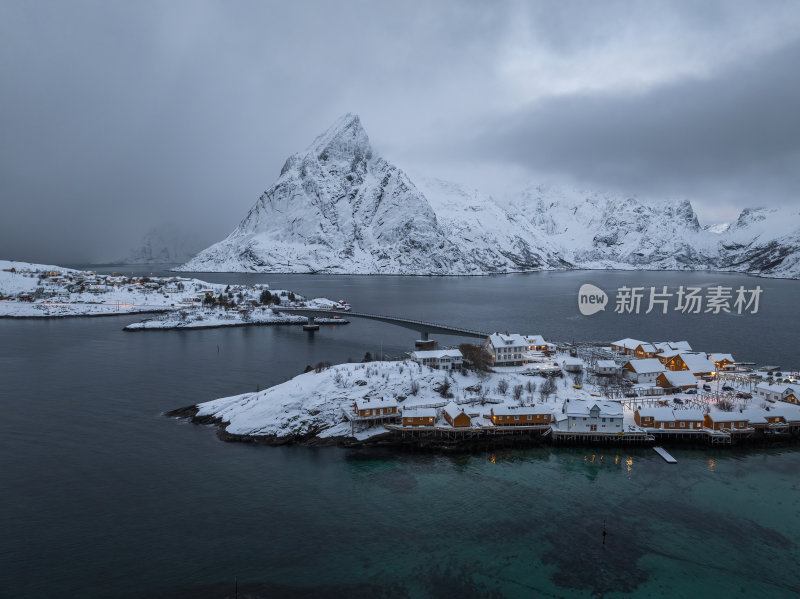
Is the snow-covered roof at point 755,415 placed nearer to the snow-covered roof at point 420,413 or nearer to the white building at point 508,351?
the white building at point 508,351

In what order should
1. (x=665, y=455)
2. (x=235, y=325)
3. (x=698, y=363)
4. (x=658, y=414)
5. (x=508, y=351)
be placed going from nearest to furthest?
1. (x=665, y=455)
2. (x=658, y=414)
3. (x=698, y=363)
4. (x=508, y=351)
5. (x=235, y=325)

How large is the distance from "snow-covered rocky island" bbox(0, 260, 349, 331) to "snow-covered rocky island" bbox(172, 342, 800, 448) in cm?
5590

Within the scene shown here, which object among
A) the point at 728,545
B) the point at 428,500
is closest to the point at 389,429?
the point at 428,500

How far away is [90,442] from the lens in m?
34.4

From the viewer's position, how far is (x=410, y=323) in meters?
74.3

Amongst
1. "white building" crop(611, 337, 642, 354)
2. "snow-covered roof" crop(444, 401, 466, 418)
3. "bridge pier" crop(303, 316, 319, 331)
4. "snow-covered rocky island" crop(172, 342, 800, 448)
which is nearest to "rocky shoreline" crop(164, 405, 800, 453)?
"snow-covered rocky island" crop(172, 342, 800, 448)

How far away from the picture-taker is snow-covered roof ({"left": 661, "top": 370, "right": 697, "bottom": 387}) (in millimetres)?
44656

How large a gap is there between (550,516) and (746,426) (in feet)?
69.9

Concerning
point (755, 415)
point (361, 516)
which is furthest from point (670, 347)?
point (361, 516)

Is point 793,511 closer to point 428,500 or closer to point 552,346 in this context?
point 428,500

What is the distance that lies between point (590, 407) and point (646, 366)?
15277mm

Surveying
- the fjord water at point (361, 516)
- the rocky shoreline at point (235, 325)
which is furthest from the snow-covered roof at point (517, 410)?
the rocky shoreline at point (235, 325)

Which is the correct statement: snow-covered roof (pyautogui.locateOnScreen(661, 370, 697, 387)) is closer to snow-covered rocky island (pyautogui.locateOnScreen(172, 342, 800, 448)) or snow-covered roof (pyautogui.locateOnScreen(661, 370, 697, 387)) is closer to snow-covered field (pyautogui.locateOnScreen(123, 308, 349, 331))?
snow-covered rocky island (pyautogui.locateOnScreen(172, 342, 800, 448))

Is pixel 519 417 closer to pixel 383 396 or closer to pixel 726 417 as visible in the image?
pixel 383 396
